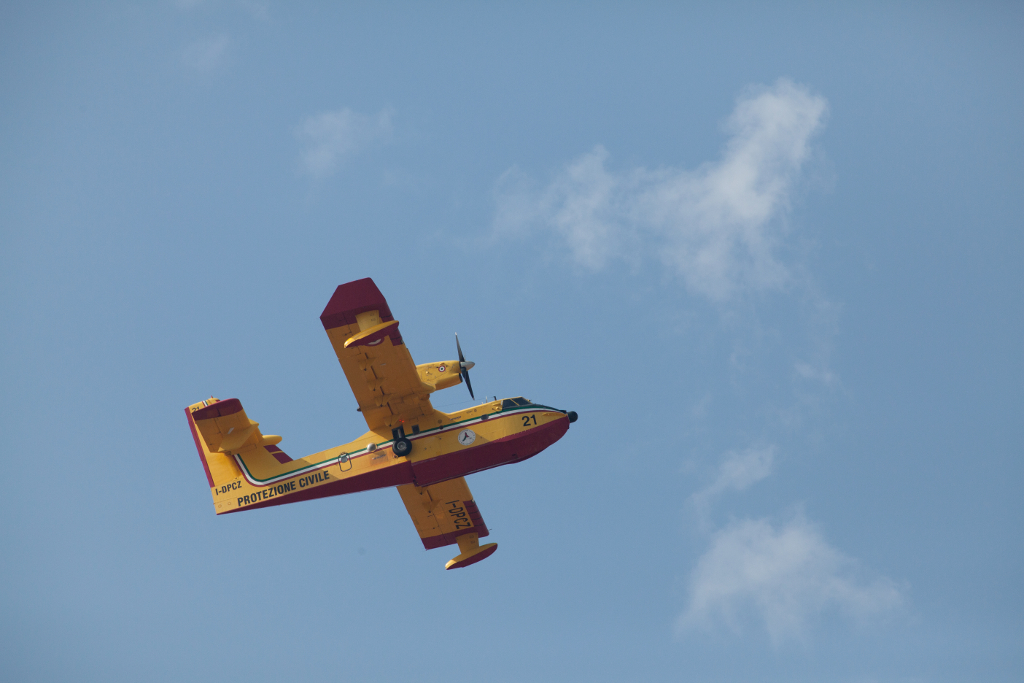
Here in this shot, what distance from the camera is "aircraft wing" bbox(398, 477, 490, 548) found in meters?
32.8

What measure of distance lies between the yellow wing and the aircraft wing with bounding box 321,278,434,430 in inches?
192

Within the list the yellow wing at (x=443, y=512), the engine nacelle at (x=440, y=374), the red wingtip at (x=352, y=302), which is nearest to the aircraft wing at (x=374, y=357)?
the red wingtip at (x=352, y=302)

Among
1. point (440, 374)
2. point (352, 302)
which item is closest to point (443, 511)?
point (440, 374)

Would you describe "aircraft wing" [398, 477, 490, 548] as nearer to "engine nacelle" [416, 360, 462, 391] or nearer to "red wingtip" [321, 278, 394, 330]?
"engine nacelle" [416, 360, 462, 391]

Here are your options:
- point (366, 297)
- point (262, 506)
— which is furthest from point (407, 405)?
point (262, 506)

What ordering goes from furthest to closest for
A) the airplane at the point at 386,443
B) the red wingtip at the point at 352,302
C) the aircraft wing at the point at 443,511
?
the aircraft wing at the point at 443,511 < the airplane at the point at 386,443 < the red wingtip at the point at 352,302

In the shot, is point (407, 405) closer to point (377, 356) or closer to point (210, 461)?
point (377, 356)

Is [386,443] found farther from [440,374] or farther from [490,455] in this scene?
[490,455]

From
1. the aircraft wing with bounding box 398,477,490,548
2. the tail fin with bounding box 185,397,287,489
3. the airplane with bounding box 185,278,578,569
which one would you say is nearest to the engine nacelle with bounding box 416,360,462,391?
the airplane with bounding box 185,278,578,569

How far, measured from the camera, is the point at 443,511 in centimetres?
3328

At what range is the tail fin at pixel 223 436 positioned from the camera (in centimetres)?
2878

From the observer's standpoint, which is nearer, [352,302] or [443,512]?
[352,302]

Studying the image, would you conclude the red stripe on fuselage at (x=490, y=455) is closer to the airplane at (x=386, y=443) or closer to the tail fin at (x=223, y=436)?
the airplane at (x=386, y=443)

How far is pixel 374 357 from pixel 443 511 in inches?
349
